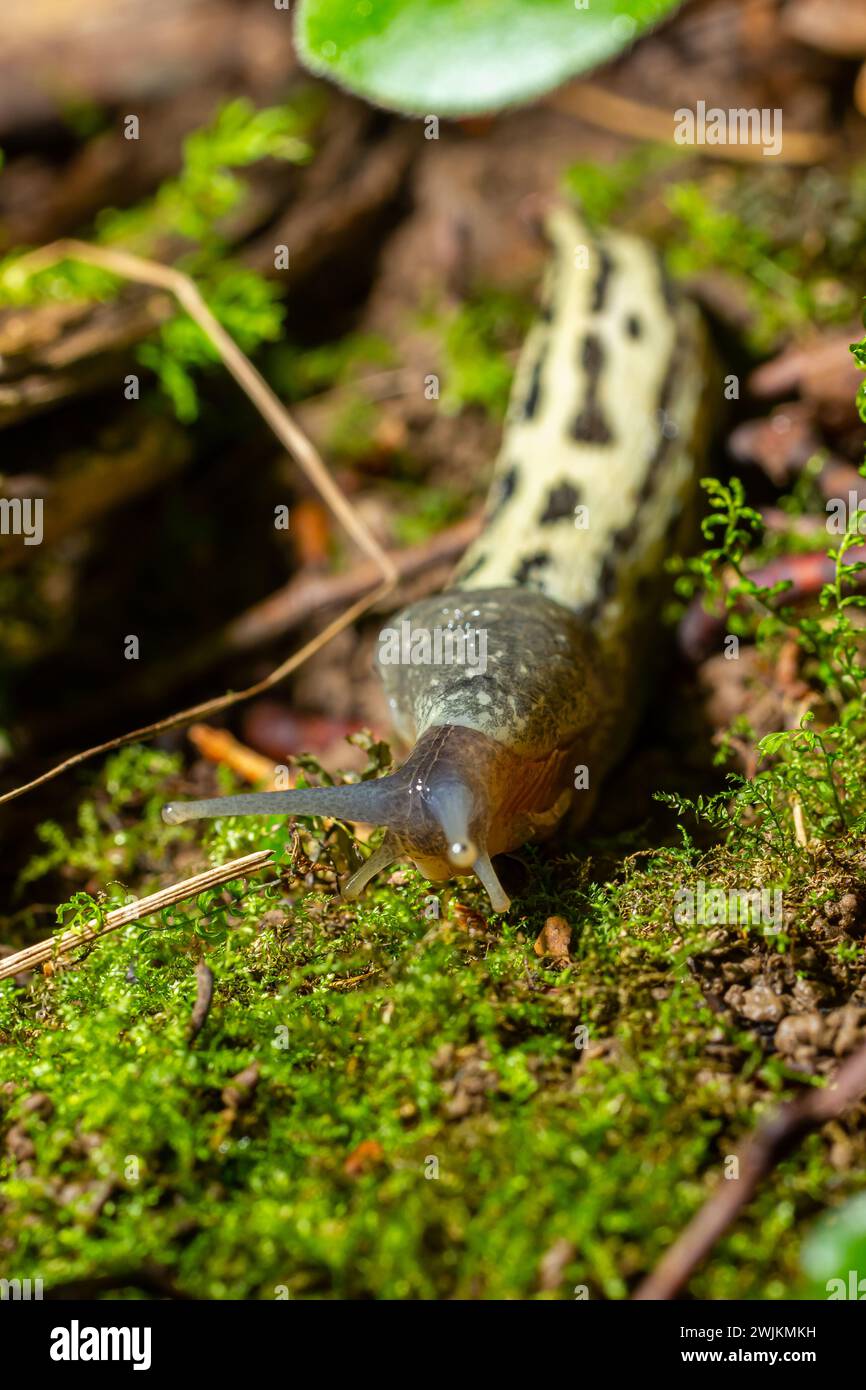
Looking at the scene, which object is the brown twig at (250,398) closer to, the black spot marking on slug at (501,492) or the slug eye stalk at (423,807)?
the black spot marking on slug at (501,492)

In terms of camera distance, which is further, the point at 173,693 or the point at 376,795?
the point at 173,693

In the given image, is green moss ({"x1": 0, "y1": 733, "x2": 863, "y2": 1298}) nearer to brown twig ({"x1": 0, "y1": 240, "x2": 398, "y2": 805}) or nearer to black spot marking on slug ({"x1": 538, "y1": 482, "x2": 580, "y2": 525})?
brown twig ({"x1": 0, "y1": 240, "x2": 398, "y2": 805})

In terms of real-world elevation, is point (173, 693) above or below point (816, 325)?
below

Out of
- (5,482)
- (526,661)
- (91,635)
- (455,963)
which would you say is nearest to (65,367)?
(5,482)

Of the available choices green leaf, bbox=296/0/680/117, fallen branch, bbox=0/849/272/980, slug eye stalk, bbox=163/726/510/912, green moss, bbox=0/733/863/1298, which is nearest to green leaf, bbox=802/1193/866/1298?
green moss, bbox=0/733/863/1298

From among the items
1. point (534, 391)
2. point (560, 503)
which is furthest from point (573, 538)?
point (534, 391)
